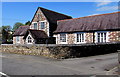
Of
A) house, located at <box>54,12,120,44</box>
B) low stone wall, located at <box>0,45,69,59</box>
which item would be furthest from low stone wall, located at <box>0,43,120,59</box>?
house, located at <box>54,12,120,44</box>

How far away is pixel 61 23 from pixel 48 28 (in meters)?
3.12

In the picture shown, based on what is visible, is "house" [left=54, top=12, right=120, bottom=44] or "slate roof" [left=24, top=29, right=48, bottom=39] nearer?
"house" [left=54, top=12, right=120, bottom=44]

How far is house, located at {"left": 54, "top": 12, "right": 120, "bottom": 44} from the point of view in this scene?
1993 cm

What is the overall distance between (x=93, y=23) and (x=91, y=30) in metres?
1.70

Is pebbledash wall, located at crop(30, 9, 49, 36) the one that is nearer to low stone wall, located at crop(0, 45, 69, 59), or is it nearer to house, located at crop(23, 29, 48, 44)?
house, located at crop(23, 29, 48, 44)

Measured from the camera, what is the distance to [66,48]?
12406 millimetres

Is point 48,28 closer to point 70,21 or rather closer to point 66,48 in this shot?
point 70,21

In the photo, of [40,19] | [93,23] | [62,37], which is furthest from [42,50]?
[40,19]

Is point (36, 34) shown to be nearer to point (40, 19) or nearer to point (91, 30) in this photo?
point (40, 19)

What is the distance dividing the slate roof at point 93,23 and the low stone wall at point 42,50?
10.3 m

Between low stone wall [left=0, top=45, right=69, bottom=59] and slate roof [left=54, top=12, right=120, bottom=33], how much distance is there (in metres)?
10.3

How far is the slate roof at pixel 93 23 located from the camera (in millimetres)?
20309

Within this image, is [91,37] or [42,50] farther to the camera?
[91,37]

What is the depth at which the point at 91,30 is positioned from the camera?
21531 mm
